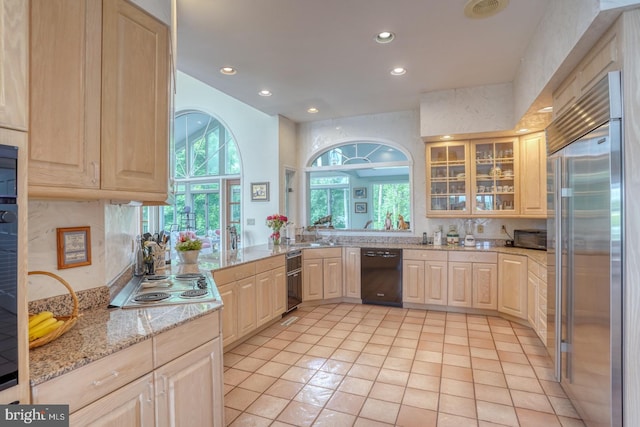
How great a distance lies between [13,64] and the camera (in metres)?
0.99

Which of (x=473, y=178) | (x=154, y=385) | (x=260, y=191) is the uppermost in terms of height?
(x=473, y=178)

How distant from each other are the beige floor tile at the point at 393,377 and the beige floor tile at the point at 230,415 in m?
1.12

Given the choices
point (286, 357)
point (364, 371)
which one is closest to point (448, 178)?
point (364, 371)

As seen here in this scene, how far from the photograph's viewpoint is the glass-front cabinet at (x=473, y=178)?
4.30 meters

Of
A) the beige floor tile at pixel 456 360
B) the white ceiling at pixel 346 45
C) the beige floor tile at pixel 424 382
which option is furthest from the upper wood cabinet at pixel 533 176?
the beige floor tile at pixel 424 382

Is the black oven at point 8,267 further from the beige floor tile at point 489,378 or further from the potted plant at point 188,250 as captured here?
the beige floor tile at point 489,378

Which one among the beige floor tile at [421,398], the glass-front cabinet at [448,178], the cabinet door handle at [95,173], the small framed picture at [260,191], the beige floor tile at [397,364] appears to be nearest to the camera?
the cabinet door handle at [95,173]

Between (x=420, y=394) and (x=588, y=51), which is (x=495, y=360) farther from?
(x=588, y=51)

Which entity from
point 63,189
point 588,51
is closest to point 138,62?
point 63,189

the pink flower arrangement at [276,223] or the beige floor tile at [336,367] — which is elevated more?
the pink flower arrangement at [276,223]

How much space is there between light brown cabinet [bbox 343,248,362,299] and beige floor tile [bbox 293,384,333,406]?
93.1 inches

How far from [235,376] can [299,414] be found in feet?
2.49

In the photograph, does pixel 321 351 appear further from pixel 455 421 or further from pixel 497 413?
pixel 497 413

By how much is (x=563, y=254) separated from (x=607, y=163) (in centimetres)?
83
